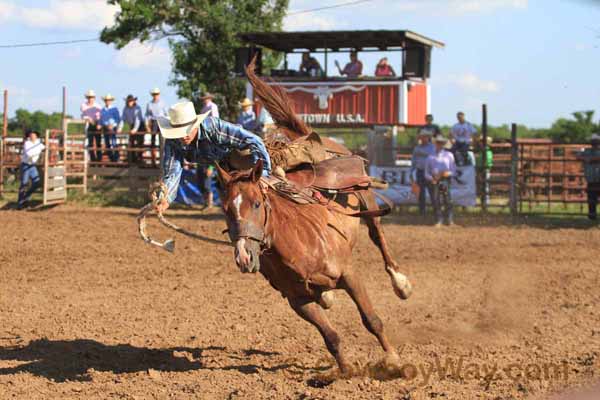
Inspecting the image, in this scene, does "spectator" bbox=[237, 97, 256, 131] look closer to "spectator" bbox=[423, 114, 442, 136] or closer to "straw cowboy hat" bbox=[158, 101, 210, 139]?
"spectator" bbox=[423, 114, 442, 136]

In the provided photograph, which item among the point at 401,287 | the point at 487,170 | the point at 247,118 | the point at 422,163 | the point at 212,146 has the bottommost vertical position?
the point at 401,287

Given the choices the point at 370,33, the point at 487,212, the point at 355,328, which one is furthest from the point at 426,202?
the point at 355,328

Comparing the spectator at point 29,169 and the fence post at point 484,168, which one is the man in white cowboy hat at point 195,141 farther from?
the spectator at point 29,169

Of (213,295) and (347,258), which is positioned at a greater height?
(347,258)

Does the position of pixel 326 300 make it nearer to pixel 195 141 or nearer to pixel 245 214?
pixel 245 214

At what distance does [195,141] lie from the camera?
6.00m

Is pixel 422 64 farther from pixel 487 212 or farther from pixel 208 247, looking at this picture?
pixel 208 247

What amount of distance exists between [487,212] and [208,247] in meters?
5.98

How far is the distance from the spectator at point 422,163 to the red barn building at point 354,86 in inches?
234

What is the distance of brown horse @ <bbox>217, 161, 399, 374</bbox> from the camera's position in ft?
16.8

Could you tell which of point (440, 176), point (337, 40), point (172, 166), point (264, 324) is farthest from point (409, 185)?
point (172, 166)

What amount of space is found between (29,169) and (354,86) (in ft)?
27.2

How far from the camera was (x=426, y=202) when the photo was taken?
15664mm
